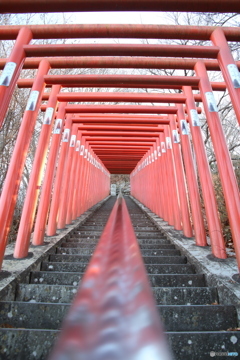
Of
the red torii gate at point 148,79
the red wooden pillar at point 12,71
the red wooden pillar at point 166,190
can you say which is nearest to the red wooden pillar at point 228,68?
the red torii gate at point 148,79

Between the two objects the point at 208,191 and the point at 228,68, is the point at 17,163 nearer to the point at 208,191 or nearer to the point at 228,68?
the point at 208,191

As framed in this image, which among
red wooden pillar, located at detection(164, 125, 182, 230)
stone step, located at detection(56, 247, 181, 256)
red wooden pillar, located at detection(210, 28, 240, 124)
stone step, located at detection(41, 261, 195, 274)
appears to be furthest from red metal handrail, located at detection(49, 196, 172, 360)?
red wooden pillar, located at detection(164, 125, 182, 230)

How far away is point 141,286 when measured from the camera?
49 cm

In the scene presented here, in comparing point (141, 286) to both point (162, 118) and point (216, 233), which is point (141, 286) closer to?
point (216, 233)

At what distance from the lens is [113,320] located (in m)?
0.41

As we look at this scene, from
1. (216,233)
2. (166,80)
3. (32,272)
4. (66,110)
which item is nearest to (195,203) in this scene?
(216,233)

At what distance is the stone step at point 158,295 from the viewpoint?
7.17 feet

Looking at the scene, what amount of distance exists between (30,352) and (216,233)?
7.88 feet

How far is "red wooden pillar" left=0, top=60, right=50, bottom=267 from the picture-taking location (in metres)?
2.48

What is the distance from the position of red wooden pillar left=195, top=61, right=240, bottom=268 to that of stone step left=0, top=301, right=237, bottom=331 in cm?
72

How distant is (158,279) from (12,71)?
9.36 feet

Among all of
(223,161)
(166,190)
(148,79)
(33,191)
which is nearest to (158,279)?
(223,161)

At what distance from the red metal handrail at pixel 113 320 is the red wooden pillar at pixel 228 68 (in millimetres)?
2547

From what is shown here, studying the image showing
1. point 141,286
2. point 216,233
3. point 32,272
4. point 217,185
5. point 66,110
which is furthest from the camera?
point 217,185
